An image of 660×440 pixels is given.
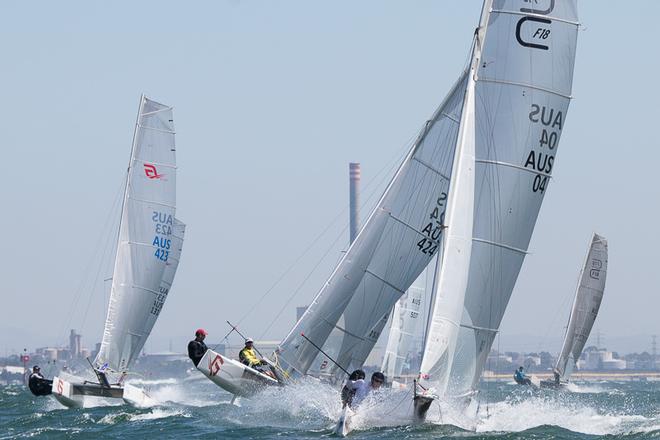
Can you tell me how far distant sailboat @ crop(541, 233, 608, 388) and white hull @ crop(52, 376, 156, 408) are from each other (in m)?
26.6

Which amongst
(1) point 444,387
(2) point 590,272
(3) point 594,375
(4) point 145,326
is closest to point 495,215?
(1) point 444,387

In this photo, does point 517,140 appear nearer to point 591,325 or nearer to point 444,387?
point 444,387

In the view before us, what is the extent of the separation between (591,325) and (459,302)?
125ft

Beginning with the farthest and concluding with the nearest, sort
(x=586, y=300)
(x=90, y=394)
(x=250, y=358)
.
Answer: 1. (x=586, y=300)
2. (x=90, y=394)
3. (x=250, y=358)

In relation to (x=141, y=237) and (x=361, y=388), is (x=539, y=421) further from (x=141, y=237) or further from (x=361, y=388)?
(x=141, y=237)

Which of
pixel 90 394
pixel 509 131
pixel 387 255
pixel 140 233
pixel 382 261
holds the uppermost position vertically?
pixel 509 131

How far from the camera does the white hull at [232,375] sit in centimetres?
2869

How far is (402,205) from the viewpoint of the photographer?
98.6 ft

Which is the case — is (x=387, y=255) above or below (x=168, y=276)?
above

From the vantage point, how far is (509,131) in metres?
23.5

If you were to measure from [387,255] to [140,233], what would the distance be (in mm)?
9575

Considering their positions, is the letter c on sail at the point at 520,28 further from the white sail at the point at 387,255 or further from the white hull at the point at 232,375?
the white hull at the point at 232,375

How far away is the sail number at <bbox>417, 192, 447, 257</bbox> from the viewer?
2969 centimetres

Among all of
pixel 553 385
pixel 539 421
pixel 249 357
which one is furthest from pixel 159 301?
pixel 553 385
